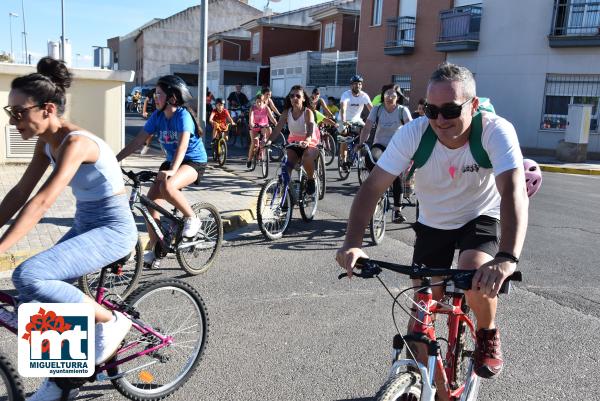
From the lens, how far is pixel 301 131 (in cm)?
821

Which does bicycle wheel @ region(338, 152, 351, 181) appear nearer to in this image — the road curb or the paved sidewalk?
the paved sidewalk

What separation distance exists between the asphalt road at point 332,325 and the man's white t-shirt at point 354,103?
6.12 metres

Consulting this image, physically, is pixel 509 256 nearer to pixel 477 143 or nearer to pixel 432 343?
pixel 432 343

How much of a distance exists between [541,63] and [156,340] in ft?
69.0

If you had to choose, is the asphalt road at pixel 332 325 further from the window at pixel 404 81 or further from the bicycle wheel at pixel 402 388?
the window at pixel 404 81

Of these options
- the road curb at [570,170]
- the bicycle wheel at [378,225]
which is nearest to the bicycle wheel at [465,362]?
the bicycle wheel at [378,225]

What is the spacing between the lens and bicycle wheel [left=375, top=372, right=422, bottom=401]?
240 centimetres

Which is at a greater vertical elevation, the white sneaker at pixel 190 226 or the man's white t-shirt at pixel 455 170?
the man's white t-shirt at pixel 455 170

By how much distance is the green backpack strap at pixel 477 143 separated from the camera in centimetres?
281

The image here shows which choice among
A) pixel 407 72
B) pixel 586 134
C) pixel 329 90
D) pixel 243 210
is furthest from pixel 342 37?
pixel 243 210

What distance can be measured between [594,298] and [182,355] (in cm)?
388

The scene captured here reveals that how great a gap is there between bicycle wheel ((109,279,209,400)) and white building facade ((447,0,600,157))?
64.6 feet

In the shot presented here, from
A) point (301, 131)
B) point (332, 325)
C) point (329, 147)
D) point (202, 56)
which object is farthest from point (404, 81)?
point (332, 325)

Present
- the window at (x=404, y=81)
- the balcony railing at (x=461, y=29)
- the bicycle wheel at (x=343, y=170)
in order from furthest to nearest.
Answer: the window at (x=404, y=81) → the balcony railing at (x=461, y=29) → the bicycle wheel at (x=343, y=170)
